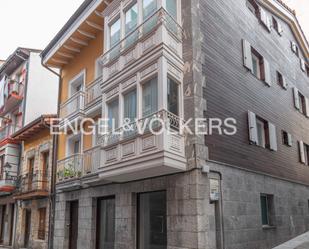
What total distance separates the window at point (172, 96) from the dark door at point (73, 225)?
6499mm

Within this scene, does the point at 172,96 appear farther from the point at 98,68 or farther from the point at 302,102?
the point at 302,102

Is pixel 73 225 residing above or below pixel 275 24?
below

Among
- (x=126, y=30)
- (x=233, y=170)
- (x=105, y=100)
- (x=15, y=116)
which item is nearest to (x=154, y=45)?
(x=126, y=30)

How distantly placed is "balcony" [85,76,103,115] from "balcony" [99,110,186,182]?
102 inches

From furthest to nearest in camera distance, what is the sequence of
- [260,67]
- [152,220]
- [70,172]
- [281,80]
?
[281,80] < [260,67] < [70,172] < [152,220]

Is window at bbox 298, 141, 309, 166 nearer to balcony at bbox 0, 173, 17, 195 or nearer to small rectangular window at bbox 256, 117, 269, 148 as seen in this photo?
small rectangular window at bbox 256, 117, 269, 148

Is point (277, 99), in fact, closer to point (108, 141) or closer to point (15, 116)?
point (108, 141)

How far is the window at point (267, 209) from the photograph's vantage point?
35.3 feet

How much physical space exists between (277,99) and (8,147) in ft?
46.1

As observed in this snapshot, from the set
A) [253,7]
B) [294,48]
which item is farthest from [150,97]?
[294,48]

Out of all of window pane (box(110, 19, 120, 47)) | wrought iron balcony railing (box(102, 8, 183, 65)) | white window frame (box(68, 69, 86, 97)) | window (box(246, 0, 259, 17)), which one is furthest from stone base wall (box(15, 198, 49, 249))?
Result: window (box(246, 0, 259, 17))

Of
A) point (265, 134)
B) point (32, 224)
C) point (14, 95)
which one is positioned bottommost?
point (32, 224)

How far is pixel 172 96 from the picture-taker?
27.6 feet

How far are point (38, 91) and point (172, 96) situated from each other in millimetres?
13003
